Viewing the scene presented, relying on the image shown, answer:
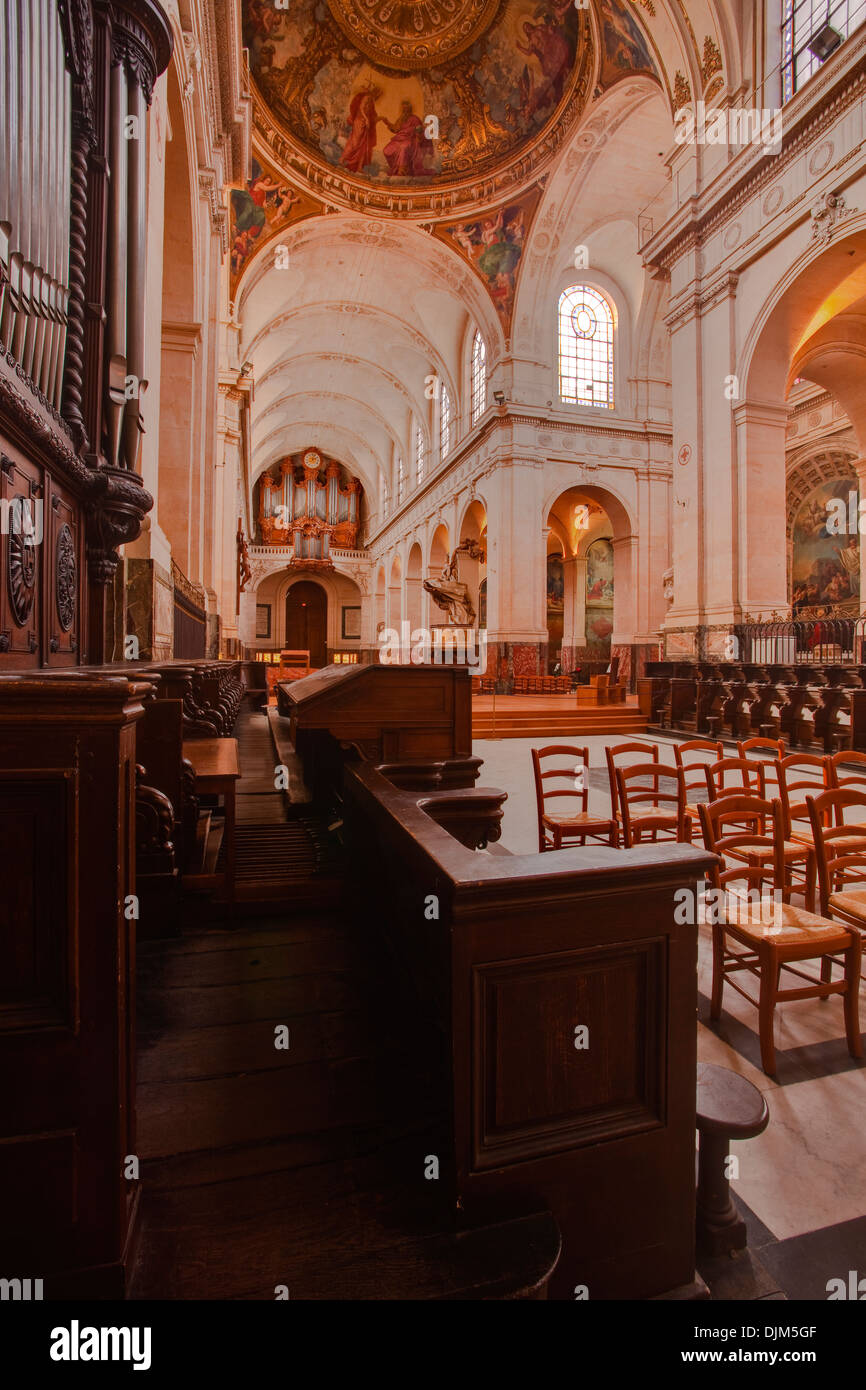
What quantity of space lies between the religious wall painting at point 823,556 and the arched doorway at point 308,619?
22.0 metres

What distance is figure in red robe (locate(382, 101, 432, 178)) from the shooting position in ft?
47.2

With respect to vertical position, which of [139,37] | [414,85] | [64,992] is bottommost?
[64,992]

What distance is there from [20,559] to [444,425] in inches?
849

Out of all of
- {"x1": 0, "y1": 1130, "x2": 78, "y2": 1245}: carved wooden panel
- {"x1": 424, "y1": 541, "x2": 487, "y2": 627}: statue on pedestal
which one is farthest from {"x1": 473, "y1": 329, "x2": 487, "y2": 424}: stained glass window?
{"x1": 0, "y1": 1130, "x2": 78, "y2": 1245}: carved wooden panel

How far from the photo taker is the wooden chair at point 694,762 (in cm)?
366

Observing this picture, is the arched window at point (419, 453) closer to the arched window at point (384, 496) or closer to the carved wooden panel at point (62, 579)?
the arched window at point (384, 496)

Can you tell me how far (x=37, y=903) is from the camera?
968 millimetres

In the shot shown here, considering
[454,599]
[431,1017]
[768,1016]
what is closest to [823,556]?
[454,599]

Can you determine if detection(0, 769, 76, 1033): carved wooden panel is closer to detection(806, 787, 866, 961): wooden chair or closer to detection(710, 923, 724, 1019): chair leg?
detection(710, 923, 724, 1019): chair leg

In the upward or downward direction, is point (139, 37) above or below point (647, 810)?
above

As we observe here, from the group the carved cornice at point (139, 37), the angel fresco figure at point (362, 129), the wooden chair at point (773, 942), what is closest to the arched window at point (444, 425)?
the angel fresco figure at point (362, 129)

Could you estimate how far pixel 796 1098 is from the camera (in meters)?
1.92

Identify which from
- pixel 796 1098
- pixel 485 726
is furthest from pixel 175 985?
pixel 485 726

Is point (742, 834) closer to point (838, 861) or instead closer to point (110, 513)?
point (838, 861)
